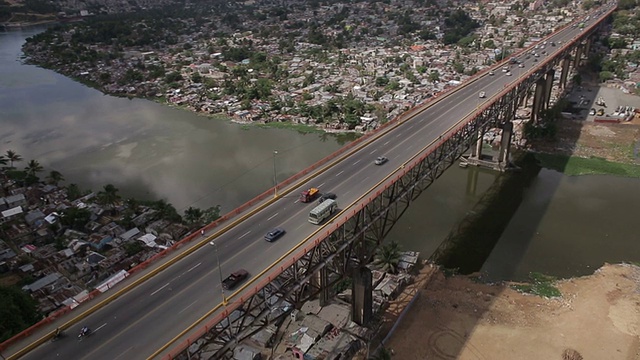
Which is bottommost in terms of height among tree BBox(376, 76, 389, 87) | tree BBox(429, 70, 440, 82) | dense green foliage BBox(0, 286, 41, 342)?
dense green foliage BBox(0, 286, 41, 342)

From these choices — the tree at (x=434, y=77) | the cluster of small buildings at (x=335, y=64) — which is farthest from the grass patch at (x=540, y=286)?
the tree at (x=434, y=77)

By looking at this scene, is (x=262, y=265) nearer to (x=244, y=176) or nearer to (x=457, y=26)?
(x=244, y=176)

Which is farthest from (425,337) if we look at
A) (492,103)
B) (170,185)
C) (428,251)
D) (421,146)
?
(170,185)

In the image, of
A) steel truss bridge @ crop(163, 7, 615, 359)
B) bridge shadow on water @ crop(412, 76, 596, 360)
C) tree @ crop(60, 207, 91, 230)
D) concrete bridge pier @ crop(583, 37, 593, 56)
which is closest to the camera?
steel truss bridge @ crop(163, 7, 615, 359)

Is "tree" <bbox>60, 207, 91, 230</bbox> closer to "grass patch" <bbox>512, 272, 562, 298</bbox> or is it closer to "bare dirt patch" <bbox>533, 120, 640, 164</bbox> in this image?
Answer: "grass patch" <bbox>512, 272, 562, 298</bbox>

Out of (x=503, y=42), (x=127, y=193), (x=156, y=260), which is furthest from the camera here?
(x=503, y=42)

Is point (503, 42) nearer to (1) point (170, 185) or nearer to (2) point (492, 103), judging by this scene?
(2) point (492, 103)

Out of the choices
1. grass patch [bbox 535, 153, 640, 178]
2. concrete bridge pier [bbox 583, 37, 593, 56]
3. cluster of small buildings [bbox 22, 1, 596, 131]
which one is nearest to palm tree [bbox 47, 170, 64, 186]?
cluster of small buildings [bbox 22, 1, 596, 131]
